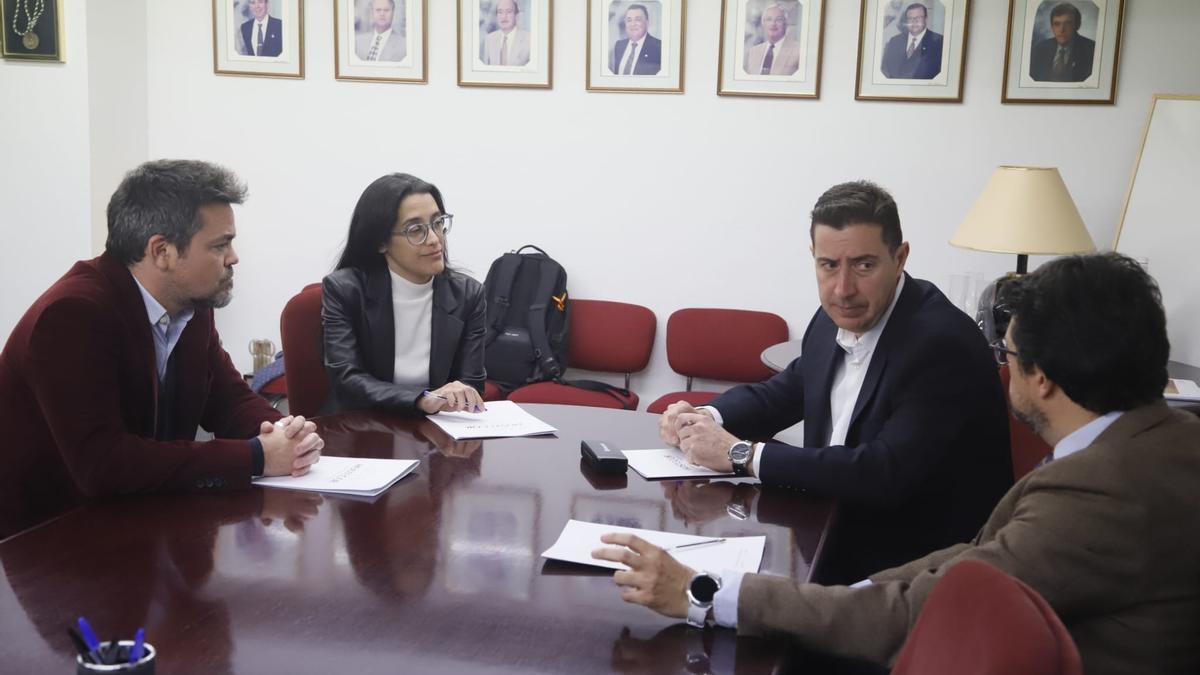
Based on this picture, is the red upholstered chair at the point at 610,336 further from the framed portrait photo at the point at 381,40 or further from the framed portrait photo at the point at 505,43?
the framed portrait photo at the point at 381,40

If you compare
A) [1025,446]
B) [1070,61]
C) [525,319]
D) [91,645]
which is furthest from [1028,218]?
[91,645]

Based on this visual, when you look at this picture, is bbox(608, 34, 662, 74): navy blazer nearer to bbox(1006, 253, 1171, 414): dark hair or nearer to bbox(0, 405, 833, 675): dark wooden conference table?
bbox(0, 405, 833, 675): dark wooden conference table

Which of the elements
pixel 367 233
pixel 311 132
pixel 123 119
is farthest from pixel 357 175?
pixel 367 233

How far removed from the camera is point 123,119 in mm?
5324

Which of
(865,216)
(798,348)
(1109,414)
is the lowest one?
(798,348)

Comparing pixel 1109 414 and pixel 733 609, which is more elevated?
pixel 1109 414

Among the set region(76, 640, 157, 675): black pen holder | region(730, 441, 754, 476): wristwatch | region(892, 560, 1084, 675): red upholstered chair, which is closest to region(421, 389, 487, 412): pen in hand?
region(730, 441, 754, 476): wristwatch

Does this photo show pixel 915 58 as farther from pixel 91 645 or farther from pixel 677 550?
pixel 91 645

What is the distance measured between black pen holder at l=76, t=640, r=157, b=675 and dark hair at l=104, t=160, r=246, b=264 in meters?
1.27

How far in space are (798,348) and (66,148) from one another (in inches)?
143

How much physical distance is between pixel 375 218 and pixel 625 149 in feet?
6.47

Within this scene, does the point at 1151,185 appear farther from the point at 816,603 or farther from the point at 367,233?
the point at 816,603

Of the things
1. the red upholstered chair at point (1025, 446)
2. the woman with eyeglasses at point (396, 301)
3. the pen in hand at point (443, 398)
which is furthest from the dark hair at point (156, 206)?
the red upholstered chair at point (1025, 446)

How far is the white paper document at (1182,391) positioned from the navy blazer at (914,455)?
4.29 feet
